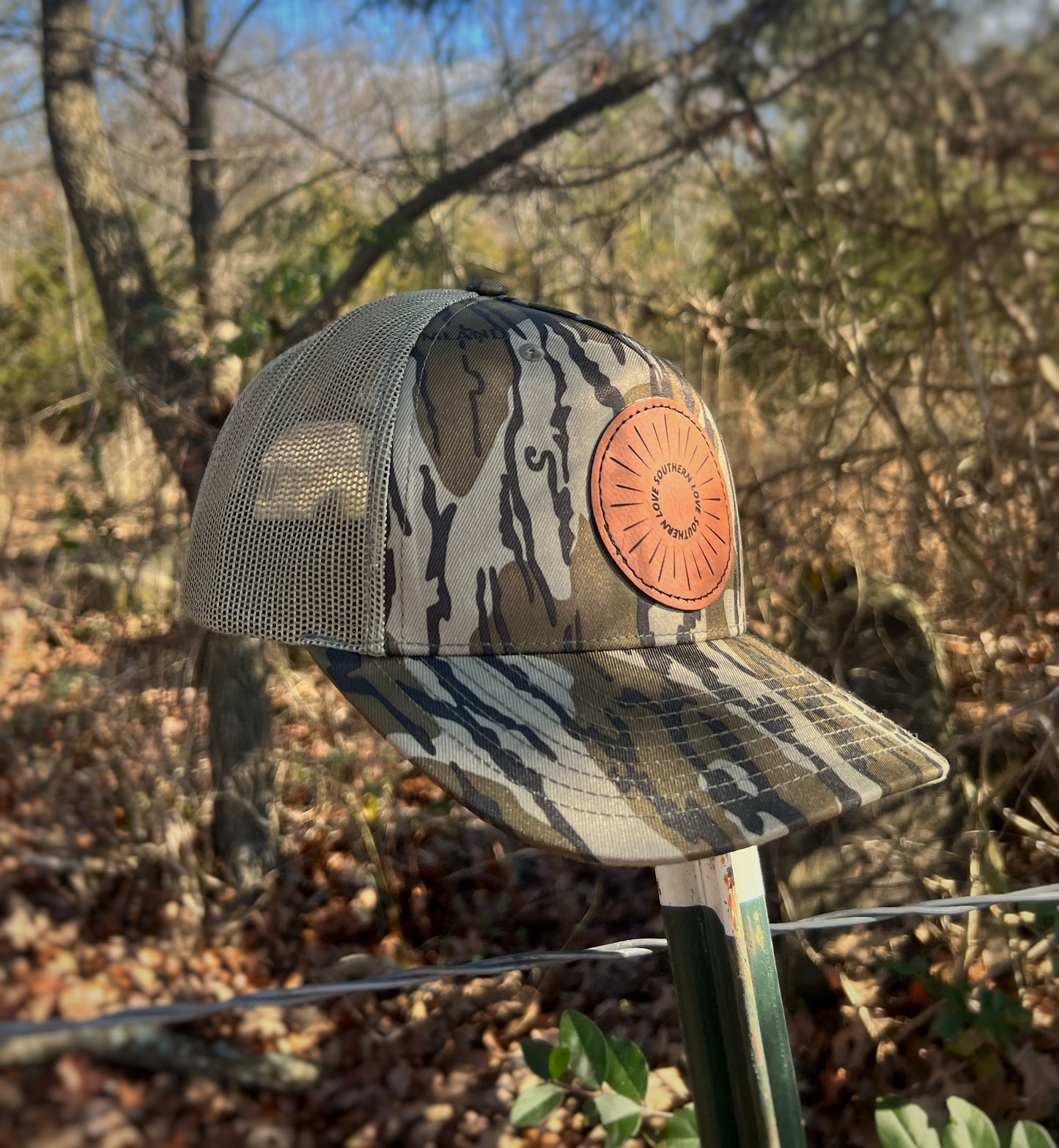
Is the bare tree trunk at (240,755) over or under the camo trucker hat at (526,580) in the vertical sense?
under

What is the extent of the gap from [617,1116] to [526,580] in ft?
2.85

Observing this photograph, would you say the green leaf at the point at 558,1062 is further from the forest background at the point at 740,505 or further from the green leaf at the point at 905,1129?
the forest background at the point at 740,505

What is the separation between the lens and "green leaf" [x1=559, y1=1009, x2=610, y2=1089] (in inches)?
59.6

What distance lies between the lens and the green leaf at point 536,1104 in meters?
1.48

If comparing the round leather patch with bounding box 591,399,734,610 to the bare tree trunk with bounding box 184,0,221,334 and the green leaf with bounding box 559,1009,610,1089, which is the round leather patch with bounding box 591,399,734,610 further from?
the bare tree trunk with bounding box 184,0,221,334

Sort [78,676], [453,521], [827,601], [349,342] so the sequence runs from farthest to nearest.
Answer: [78,676], [827,601], [349,342], [453,521]

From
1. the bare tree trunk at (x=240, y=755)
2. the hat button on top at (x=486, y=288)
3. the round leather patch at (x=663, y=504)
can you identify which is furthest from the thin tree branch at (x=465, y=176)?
the round leather patch at (x=663, y=504)

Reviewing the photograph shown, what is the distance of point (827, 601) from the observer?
120 inches

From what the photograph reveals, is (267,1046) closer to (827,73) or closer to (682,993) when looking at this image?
(682,993)

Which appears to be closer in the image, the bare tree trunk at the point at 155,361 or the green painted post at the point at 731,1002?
the green painted post at the point at 731,1002

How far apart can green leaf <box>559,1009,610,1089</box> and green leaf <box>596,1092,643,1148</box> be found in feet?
0.23

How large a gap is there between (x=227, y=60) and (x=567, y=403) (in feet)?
11.1

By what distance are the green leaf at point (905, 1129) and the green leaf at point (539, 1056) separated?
20.7 inches

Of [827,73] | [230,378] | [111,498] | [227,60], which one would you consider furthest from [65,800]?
[827,73]
